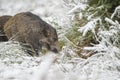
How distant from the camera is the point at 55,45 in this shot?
3.86 metres

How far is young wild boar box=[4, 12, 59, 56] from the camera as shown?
12.9ft

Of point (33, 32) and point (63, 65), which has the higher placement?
point (33, 32)

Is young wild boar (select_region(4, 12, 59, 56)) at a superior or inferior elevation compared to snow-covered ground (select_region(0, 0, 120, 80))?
superior

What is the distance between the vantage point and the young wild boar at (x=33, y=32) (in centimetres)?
392

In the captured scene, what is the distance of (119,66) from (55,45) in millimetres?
1176

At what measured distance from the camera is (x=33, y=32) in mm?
4086

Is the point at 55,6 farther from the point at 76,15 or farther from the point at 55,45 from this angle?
the point at 55,45

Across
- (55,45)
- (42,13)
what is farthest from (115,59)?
(42,13)

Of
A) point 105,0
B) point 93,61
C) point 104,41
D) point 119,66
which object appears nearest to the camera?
point 119,66

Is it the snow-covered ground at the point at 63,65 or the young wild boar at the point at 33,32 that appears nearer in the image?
the snow-covered ground at the point at 63,65

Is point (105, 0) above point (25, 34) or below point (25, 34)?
above

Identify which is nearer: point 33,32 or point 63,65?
point 63,65

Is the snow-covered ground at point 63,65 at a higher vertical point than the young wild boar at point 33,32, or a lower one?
lower

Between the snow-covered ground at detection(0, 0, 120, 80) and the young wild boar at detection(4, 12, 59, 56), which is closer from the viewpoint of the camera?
the snow-covered ground at detection(0, 0, 120, 80)
